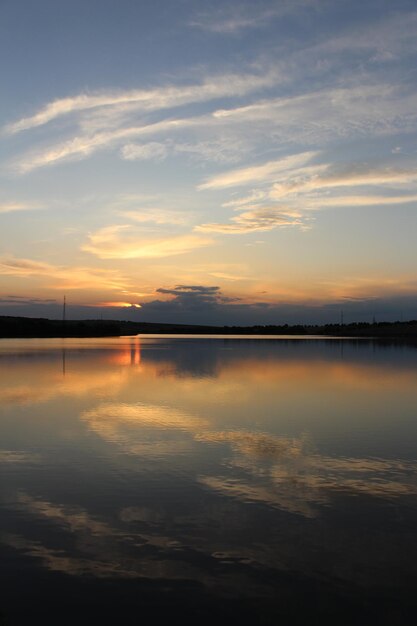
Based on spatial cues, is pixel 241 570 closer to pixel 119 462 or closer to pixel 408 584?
pixel 408 584

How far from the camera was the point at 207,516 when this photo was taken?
9.96m

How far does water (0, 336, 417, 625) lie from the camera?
7070 millimetres

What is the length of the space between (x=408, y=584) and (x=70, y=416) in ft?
51.1

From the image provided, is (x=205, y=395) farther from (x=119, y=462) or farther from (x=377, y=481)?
(x=377, y=481)

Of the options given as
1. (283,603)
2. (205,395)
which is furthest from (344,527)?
(205,395)

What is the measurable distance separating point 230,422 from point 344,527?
34.6ft

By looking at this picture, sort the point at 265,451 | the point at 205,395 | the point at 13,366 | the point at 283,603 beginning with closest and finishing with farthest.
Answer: the point at 283,603
the point at 265,451
the point at 205,395
the point at 13,366

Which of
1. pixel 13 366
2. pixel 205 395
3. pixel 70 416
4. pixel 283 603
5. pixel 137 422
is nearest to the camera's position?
pixel 283 603

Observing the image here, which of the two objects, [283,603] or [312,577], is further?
[312,577]

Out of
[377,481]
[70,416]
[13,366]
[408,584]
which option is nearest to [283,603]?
[408,584]

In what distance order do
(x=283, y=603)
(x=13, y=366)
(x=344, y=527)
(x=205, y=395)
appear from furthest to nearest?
(x=13, y=366) < (x=205, y=395) < (x=344, y=527) < (x=283, y=603)

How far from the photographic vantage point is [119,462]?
45.6 ft

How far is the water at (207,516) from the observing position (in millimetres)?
7070

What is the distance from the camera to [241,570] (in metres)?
7.86
